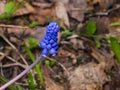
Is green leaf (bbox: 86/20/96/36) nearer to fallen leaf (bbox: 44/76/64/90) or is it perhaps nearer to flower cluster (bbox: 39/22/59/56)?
fallen leaf (bbox: 44/76/64/90)

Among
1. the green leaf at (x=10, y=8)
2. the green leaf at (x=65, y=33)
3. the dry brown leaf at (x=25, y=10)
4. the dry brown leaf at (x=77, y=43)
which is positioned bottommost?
the dry brown leaf at (x=77, y=43)

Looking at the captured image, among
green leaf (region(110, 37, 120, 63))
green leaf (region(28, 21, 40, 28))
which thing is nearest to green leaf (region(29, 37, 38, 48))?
green leaf (region(28, 21, 40, 28))

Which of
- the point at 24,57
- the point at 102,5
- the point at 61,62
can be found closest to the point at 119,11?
the point at 102,5

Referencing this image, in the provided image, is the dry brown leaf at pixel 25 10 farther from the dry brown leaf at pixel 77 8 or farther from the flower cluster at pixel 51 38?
the flower cluster at pixel 51 38

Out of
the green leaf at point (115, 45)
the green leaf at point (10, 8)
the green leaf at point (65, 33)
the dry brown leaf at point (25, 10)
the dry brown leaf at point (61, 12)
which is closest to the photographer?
the green leaf at point (115, 45)

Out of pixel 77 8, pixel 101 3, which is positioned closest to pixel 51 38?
pixel 77 8

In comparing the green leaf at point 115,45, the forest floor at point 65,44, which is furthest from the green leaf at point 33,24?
the green leaf at point 115,45

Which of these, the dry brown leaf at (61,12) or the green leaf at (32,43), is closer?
the green leaf at (32,43)
